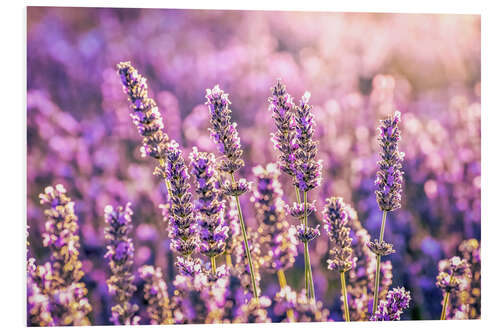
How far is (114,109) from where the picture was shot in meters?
2.42

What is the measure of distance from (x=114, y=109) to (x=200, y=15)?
1.96ft

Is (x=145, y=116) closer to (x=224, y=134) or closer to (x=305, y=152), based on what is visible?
(x=224, y=134)

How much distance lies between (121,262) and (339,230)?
0.98m

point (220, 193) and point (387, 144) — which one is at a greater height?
point (387, 144)

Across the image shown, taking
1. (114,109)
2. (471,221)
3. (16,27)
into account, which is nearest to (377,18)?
(471,221)

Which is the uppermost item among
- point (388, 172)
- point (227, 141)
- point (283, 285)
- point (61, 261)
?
point (227, 141)

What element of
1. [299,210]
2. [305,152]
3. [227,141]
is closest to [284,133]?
[305,152]

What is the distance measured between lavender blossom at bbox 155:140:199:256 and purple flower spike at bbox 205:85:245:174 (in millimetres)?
176

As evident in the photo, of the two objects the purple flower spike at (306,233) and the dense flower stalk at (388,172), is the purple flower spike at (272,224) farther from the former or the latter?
the dense flower stalk at (388,172)

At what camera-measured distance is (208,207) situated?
2.25m

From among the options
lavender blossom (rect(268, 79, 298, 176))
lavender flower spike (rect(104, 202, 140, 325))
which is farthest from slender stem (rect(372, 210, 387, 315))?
lavender flower spike (rect(104, 202, 140, 325))

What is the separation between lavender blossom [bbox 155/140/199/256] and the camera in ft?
7.36

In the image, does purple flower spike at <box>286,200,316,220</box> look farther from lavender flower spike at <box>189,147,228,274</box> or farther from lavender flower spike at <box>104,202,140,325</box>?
lavender flower spike at <box>104,202,140,325</box>

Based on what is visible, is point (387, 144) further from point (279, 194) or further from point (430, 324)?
point (430, 324)
